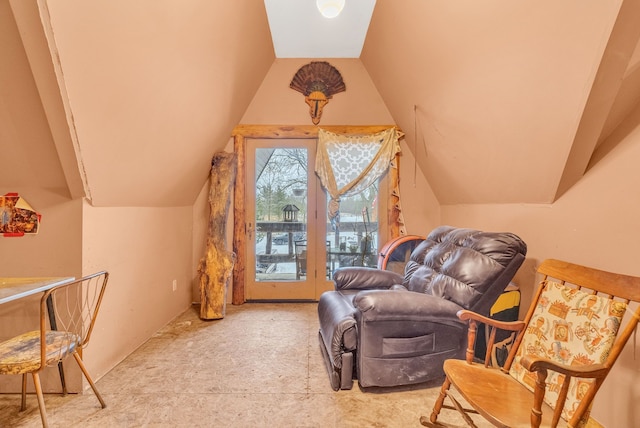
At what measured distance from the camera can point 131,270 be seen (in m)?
2.45

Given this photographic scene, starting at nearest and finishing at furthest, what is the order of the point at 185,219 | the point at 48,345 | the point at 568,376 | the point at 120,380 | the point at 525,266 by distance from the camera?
the point at 568,376, the point at 48,345, the point at 120,380, the point at 525,266, the point at 185,219

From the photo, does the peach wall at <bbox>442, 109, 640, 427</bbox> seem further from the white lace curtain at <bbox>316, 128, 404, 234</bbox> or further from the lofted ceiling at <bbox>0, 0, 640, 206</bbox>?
the white lace curtain at <bbox>316, 128, 404, 234</bbox>

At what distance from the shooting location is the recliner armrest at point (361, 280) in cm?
252

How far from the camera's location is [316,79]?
373 cm

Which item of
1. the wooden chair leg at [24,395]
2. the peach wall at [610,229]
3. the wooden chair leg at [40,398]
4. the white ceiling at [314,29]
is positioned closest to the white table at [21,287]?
the wooden chair leg at [40,398]

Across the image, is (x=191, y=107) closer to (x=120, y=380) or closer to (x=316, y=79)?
(x=316, y=79)

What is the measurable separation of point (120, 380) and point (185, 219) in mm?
1797

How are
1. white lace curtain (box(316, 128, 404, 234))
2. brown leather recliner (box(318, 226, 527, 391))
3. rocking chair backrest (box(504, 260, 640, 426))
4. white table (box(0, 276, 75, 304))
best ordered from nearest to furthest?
rocking chair backrest (box(504, 260, 640, 426)), white table (box(0, 276, 75, 304)), brown leather recliner (box(318, 226, 527, 391)), white lace curtain (box(316, 128, 404, 234))

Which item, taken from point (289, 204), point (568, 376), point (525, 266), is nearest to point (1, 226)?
point (289, 204)

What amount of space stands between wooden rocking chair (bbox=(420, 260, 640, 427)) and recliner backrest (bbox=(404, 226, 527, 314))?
23cm

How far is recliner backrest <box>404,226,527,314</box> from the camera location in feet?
5.75

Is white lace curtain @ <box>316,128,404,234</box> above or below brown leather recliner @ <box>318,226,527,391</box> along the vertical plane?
above

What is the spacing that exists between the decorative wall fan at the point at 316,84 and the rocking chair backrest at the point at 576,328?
9.66 feet

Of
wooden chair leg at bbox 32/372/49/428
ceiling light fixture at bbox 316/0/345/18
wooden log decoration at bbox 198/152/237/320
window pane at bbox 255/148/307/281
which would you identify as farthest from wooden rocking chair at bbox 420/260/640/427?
window pane at bbox 255/148/307/281
